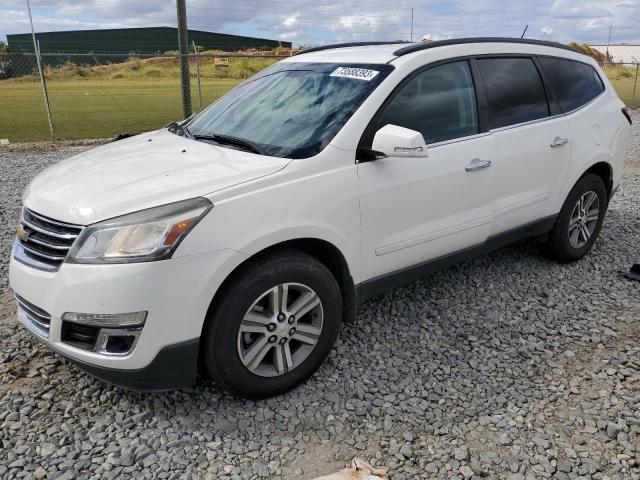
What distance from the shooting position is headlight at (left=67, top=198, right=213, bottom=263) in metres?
2.56

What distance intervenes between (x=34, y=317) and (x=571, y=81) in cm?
435

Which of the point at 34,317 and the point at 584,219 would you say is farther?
the point at 584,219

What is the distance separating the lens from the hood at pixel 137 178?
107 inches

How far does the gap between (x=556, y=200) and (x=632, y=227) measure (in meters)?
2.10

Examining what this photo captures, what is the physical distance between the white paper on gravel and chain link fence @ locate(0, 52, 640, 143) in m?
10.2

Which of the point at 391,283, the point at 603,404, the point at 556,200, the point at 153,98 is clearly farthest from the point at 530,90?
the point at 153,98

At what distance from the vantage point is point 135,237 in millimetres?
2582

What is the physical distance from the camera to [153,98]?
19.7 meters

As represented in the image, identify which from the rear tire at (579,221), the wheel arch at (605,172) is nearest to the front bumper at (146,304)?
the rear tire at (579,221)

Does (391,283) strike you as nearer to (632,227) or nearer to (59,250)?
(59,250)

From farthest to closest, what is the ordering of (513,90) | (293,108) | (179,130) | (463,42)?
(513,90) < (179,130) < (463,42) < (293,108)

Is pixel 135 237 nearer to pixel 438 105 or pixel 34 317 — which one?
pixel 34 317

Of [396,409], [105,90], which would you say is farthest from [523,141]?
[105,90]

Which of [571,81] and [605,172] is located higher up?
[571,81]
